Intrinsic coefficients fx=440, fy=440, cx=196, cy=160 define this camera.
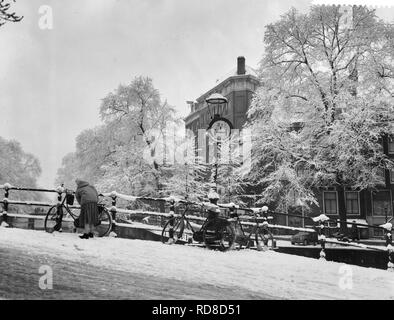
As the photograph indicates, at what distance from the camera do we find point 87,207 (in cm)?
1040

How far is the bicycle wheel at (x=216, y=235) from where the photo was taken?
36.6 feet

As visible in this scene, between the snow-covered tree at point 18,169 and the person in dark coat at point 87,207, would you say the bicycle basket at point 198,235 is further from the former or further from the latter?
the snow-covered tree at point 18,169

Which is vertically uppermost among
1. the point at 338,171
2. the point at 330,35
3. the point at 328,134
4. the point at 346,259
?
the point at 330,35

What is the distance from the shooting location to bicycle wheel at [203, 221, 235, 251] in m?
11.1

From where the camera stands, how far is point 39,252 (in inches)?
336

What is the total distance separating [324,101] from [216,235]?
13816 millimetres

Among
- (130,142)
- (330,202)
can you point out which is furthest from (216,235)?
(330,202)

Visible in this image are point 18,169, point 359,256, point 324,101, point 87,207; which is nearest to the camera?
point 87,207

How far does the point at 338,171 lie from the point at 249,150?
487 centimetres

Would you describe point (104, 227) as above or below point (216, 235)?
above

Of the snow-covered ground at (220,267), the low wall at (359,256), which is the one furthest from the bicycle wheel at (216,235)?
the low wall at (359,256)

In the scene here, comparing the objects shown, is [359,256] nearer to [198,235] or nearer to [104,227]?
[198,235]
